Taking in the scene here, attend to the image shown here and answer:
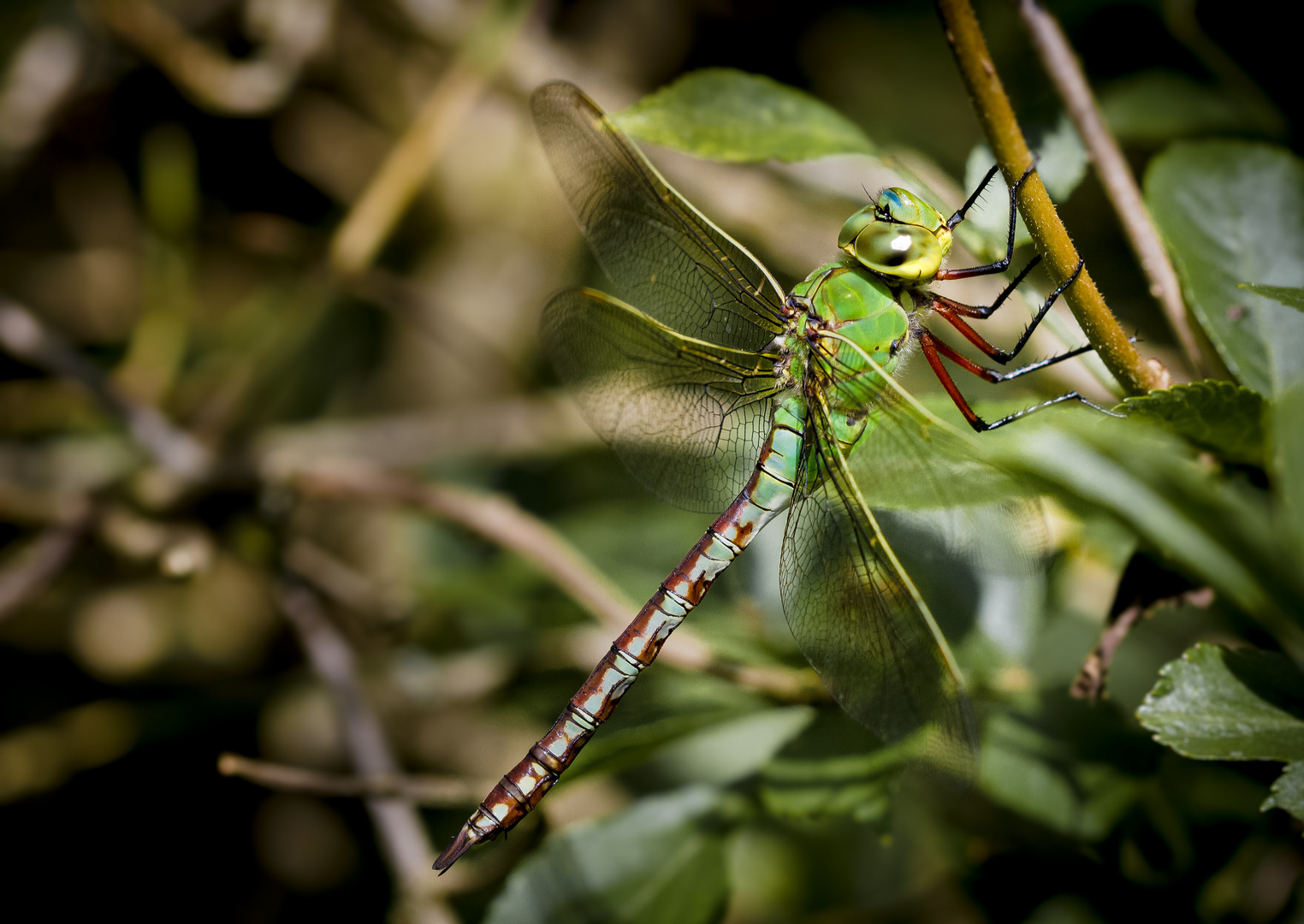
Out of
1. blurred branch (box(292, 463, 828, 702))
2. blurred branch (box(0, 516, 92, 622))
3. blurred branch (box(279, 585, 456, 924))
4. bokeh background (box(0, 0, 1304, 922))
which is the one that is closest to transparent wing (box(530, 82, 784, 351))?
bokeh background (box(0, 0, 1304, 922))

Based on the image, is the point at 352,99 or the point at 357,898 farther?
the point at 352,99

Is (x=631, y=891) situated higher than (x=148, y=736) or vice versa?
(x=631, y=891)

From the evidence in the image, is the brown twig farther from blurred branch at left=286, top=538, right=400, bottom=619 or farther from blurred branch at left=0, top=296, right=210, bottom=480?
blurred branch at left=0, top=296, right=210, bottom=480

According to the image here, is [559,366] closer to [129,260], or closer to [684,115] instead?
[684,115]

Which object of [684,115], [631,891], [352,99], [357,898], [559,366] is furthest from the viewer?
[352,99]

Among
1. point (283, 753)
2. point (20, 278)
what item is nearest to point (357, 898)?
point (283, 753)

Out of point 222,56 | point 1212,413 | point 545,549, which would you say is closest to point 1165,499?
point 1212,413

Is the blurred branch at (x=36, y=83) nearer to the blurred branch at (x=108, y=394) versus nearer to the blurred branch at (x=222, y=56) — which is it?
the blurred branch at (x=222, y=56)
